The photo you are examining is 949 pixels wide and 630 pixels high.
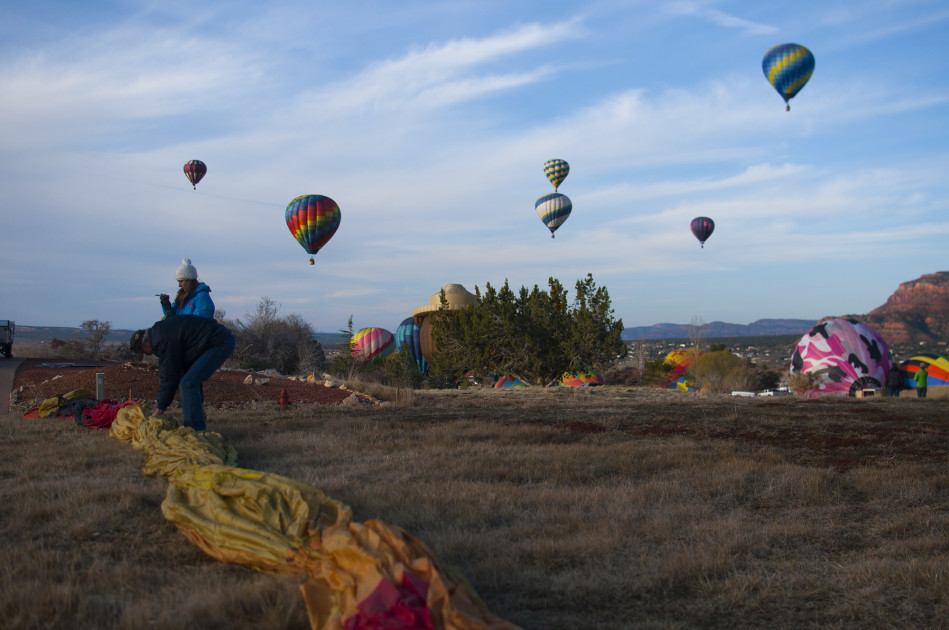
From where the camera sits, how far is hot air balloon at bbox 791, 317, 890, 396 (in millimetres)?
31531

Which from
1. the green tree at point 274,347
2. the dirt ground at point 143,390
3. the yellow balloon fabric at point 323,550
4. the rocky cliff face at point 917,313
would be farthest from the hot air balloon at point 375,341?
the rocky cliff face at point 917,313

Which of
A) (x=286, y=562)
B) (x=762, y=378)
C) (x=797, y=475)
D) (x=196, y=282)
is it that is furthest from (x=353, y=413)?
(x=762, y=378)

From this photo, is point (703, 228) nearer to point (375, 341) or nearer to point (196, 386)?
point (375, 341)

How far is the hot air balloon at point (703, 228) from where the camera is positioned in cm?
4656

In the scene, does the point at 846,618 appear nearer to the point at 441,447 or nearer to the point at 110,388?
the point at 441,447

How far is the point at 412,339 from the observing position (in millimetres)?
48344

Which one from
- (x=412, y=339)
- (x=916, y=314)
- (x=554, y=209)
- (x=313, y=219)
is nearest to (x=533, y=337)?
(x=313, y=219)

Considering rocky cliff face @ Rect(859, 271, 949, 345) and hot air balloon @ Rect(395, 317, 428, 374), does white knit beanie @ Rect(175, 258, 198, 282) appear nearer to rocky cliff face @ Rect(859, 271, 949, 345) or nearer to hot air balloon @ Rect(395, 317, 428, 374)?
hot air balloon @ Rect(395, 317, 428, 374)

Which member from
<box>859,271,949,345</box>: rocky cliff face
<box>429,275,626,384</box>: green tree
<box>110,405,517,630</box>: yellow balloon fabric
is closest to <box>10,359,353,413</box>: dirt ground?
<box>110,405,517,630</box>: yellow balloon fabric

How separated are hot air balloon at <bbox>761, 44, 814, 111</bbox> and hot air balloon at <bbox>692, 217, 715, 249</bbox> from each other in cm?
1137

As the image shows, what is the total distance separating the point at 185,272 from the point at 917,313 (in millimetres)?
148501

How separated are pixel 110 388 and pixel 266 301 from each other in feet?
88.0

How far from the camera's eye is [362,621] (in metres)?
2.38

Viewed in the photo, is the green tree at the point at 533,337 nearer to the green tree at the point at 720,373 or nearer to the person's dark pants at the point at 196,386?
the green tree at the point at 720,373
